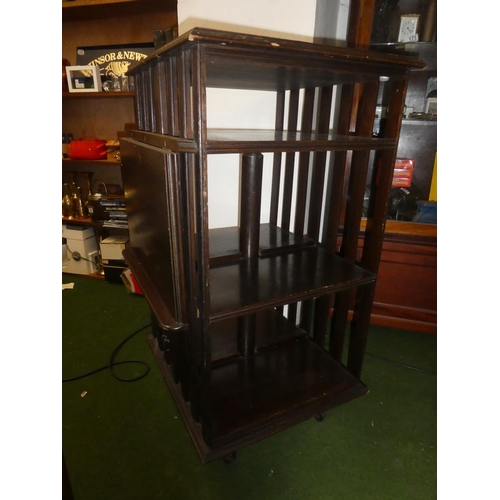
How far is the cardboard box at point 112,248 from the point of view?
7.44 ft

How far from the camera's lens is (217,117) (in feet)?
4.56

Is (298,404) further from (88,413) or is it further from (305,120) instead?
(305,120)

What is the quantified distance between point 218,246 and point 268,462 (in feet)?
2.53

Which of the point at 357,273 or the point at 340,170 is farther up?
the point at 340,170

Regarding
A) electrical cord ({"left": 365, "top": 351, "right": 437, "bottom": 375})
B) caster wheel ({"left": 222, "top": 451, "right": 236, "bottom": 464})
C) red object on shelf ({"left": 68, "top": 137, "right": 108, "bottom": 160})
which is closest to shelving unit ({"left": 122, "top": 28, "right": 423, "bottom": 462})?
caster wheel ({"left": 222, "top": 451, "right": 236, "bottom": 464})

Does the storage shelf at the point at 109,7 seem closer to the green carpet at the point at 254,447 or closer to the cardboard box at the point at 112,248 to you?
the cardboard box at the point at 112,248

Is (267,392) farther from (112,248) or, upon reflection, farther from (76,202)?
(76,202)

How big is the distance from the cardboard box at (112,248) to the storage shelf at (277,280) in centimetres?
132

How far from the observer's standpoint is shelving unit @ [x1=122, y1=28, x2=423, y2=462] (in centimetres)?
80

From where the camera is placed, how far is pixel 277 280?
1.10 m

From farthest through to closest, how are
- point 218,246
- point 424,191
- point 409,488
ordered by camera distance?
point 424,191 → point 218,246 → point 409,488

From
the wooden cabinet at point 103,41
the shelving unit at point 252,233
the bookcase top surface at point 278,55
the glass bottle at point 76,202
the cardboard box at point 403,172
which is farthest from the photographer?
the glass bottle at point 76,202

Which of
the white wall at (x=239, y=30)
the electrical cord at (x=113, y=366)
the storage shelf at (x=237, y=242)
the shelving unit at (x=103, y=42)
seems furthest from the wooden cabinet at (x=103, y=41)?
the storage shelf at (x=237, y=242)
